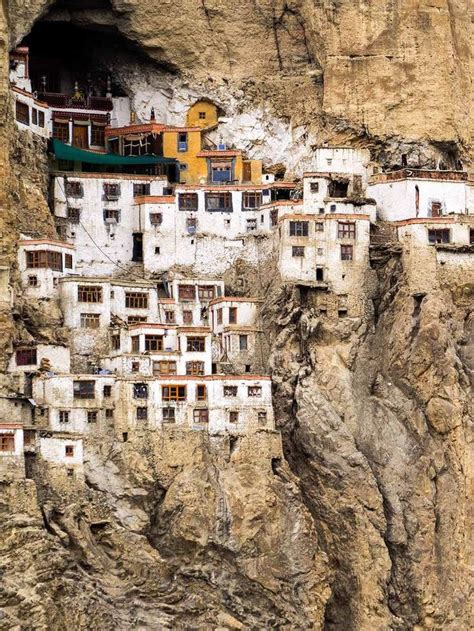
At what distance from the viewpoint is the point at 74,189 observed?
91.6 meters

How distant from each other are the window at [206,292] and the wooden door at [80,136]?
8859 mm

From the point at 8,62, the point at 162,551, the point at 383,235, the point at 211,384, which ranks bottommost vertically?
the point at 162,551

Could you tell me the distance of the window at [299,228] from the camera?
8881 centimetres

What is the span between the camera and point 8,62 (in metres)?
87.8

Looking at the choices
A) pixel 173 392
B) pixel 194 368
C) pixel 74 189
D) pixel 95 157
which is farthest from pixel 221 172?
pixel 173 392

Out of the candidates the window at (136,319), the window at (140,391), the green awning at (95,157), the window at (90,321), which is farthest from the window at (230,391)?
the green awning at (95,157)

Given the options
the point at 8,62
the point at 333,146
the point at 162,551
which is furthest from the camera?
the point at 333,146

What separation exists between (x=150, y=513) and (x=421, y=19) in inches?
1009

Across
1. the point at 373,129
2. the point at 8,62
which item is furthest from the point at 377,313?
the point at 8,62

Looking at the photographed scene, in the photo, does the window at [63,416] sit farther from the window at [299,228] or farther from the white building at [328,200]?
the white building at [328,200]

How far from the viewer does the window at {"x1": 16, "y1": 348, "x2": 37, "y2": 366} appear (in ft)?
272

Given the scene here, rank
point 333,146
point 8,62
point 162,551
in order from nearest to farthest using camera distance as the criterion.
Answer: point 162,551
point 8,62
point 333,146

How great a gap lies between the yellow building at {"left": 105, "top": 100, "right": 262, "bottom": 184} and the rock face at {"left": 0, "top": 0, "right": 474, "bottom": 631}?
182cm

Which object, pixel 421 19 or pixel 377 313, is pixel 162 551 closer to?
pixel 377 313
